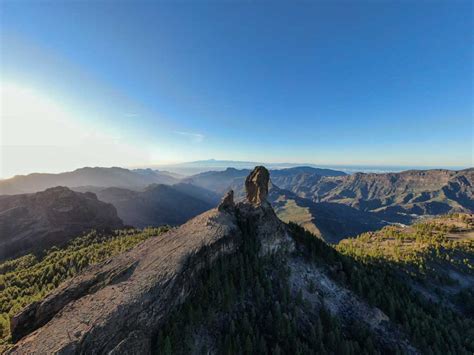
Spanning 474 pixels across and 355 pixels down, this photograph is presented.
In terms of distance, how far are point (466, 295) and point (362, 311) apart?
67615 millimetres

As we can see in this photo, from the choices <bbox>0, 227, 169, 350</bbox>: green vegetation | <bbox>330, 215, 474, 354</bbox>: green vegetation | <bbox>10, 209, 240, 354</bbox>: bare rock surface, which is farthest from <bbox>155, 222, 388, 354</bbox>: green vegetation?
<bbox>0, 227, 169, 350</bbox>: green vegetation

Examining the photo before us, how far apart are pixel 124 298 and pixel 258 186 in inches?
1779

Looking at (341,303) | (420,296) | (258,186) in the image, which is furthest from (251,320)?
(420,296)

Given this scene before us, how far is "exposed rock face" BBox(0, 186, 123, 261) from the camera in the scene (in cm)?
14075

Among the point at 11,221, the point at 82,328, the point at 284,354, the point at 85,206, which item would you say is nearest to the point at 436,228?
the point at 284,354

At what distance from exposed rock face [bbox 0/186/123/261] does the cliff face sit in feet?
404

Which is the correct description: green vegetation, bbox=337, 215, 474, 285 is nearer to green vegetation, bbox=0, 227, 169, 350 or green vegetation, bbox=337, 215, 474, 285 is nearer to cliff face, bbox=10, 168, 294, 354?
cliff face, bbox=10, 168, 294, 354

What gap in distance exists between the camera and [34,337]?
2964 cm

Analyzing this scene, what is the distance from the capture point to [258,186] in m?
70.0

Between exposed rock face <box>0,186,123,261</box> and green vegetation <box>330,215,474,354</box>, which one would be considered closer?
green vegetation <box>330,215,474,354</box>

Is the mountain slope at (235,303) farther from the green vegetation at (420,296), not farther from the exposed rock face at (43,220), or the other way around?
the exposed rock face at (43,220)

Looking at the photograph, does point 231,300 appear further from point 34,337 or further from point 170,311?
point 34,337

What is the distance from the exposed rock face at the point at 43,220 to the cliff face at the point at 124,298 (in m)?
123

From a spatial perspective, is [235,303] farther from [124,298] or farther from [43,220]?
[43,220]
